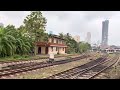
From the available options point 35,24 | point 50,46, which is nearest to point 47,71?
point 35,24

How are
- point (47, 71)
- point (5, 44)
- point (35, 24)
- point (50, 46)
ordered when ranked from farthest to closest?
point (50, 46), point (35, 24), point (5, 44), point (47, 71)

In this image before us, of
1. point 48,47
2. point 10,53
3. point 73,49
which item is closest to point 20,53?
point 10,53

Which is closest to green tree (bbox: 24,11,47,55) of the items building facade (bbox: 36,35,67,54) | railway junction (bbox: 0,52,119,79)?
building facade (bbox: 36,35,67,54)

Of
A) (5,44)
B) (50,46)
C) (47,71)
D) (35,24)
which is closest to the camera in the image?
(47,71)

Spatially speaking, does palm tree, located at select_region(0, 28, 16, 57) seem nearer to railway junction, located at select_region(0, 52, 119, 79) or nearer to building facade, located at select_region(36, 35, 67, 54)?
railway junction, located at select_region(0, 52, 119, 79)

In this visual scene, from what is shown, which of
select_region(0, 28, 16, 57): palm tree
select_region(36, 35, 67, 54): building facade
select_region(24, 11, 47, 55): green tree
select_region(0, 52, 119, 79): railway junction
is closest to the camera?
select_region(0, 52, 119, 79): railway junction

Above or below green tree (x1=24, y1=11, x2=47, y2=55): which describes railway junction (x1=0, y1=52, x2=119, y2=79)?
below

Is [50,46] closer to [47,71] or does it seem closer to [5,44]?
[5,44]

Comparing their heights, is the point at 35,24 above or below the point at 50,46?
above

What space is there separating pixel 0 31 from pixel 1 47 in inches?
129

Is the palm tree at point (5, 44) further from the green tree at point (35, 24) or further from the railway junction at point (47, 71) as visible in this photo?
the green tree at point (35, 24)

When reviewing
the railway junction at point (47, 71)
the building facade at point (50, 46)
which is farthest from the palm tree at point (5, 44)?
the building facade at point (50, 46)
